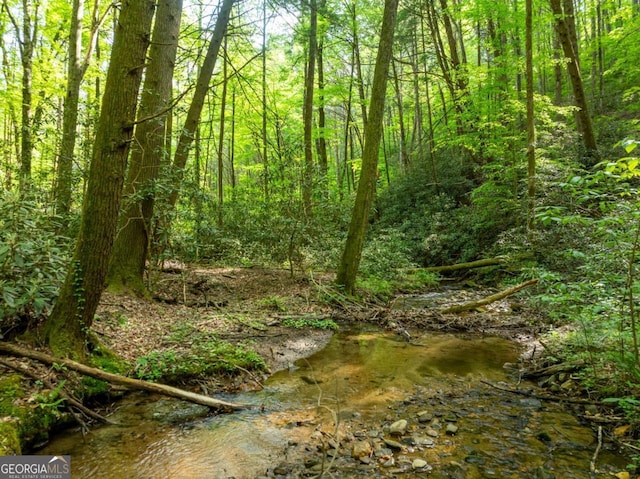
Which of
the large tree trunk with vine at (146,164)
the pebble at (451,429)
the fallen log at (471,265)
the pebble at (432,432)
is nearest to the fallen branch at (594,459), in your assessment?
the pebble at (451,429)

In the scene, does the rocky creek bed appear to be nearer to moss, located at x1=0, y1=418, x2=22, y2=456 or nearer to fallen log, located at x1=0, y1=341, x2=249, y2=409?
fallen log, located at x1=0, y1=341, x2=249, y2=409

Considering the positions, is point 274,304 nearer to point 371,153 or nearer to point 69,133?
point 371,153

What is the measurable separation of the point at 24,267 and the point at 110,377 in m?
1.65

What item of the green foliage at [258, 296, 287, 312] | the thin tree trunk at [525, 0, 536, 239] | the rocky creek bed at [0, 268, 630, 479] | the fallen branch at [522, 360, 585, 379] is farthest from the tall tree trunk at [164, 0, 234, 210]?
the thin tree trunk at [525, 0, 536, 239]

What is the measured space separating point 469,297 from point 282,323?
5.89 m

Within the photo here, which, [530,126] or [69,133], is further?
[530,126]

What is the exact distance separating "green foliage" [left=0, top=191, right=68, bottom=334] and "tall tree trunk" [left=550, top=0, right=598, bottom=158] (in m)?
15.1

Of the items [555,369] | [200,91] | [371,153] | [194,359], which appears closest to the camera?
[194,359]

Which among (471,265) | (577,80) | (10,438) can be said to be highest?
(577,80)

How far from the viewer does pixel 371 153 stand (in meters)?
8.62

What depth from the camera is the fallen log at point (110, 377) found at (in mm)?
3752

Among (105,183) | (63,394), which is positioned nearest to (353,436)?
(63,394)

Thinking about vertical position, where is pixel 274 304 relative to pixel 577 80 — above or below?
below

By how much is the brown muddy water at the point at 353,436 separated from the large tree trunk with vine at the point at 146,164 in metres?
3.57
